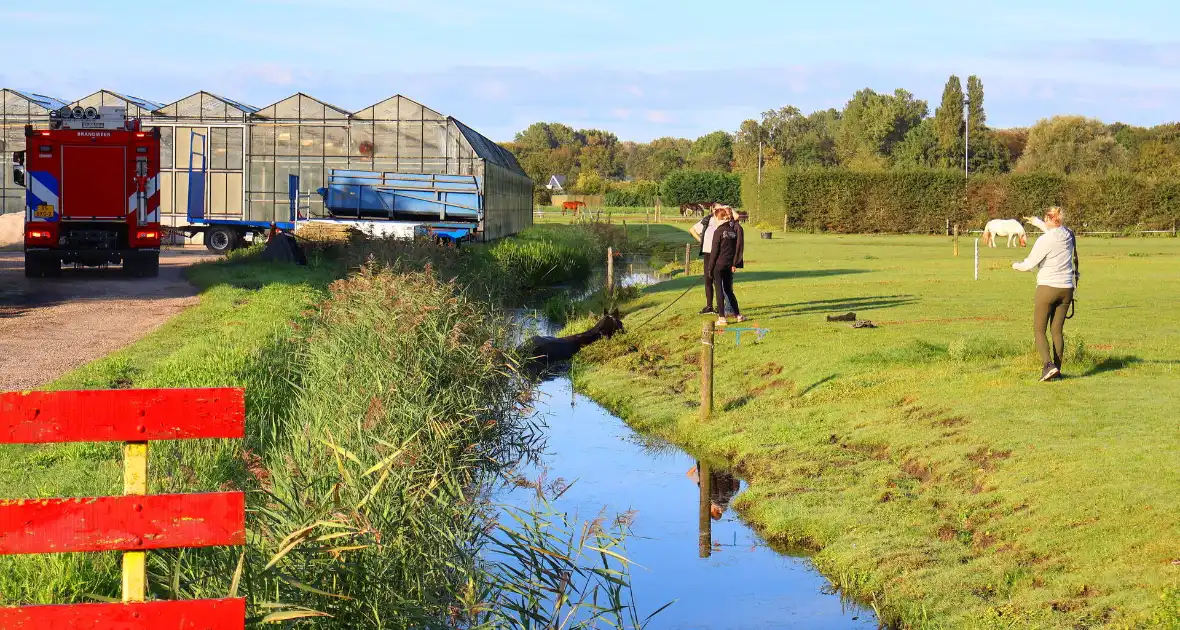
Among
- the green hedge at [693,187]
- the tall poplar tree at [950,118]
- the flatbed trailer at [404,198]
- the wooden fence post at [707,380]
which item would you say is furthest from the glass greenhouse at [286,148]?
the tall poplar tree at [950,118]

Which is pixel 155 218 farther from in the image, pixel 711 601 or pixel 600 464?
pixel 711 601

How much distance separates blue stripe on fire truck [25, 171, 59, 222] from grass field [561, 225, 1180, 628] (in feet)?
35.3

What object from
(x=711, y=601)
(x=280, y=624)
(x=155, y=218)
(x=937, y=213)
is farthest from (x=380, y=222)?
(x=937, y=213)

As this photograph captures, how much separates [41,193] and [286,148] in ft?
48.5

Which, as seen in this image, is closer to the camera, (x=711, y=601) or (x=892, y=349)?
(x=711, y=601)

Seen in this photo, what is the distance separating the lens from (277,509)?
6.36 meters

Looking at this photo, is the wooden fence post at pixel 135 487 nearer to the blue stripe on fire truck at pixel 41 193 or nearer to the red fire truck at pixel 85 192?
the red fire truck at pixel 85 192

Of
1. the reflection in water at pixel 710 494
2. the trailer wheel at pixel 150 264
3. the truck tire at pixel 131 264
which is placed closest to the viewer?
the reflection in water at pixel 710 494

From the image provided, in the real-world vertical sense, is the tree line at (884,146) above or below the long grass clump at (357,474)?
above

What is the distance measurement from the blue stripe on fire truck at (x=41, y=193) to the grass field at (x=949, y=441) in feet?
35.3

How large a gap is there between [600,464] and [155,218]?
46.4ft

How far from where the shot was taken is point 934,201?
5950 centimetres

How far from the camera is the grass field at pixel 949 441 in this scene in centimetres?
751

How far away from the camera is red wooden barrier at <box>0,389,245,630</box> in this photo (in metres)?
3.61
